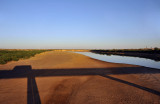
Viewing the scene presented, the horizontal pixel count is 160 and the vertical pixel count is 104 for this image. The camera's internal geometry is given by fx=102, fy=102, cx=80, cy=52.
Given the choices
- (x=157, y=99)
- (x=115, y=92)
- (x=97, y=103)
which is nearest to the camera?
(x=97, y=103)

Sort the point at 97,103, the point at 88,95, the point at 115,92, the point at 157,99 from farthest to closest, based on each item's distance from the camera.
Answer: the point at 115,92
the point at 88,95
the point at 157,99
the point at 97,103

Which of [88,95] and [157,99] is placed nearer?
[157,99]

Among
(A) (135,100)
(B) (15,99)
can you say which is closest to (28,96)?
(B) (15,99)

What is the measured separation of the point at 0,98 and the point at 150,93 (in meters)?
6.38

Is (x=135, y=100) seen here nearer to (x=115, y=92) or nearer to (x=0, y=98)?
(x=115, y=92)

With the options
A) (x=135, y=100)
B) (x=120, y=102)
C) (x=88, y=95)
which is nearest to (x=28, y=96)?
(x=88, y=95)

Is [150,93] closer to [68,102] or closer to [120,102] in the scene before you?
[120,102]

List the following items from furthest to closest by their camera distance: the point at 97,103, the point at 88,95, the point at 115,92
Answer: the point at 115,92 → the point at 88,95 → the point at 97,103

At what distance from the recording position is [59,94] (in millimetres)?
4512

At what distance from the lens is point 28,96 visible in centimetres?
420

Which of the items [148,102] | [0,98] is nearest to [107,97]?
[148,102]

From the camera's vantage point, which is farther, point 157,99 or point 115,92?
point 115,92

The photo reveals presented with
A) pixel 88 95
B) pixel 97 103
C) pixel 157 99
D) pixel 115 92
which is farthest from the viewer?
pixel 115 92

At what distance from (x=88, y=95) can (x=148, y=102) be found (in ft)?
7.56
